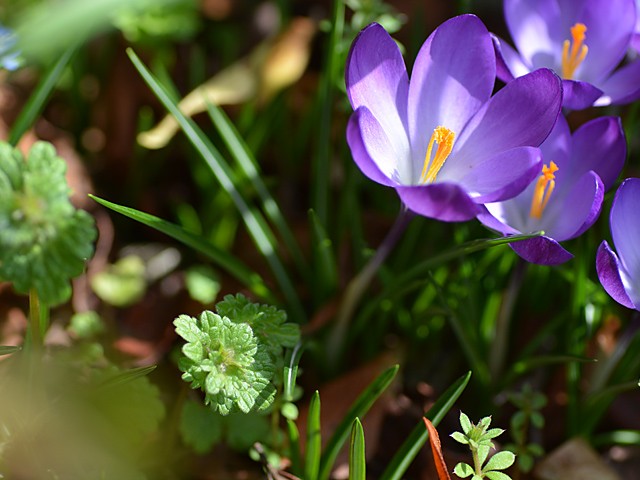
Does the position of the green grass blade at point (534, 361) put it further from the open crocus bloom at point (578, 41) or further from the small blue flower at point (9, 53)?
the small blue flower at point (9, 53)

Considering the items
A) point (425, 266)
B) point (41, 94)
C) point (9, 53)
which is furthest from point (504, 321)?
point (9, 53)

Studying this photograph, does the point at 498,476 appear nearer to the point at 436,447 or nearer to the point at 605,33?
the point at 436,447

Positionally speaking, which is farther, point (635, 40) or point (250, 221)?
point (250, 221)

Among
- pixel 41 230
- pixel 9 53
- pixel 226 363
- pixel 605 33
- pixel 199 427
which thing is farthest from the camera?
pixel 9 53

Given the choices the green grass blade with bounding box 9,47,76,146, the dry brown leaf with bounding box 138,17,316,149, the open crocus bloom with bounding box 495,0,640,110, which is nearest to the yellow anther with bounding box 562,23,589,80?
the open crocus bloom with bounding box 495,0,640,110

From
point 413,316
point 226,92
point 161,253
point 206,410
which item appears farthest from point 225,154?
point 206,410

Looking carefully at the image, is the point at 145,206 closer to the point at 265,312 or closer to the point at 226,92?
the point at 226,92
